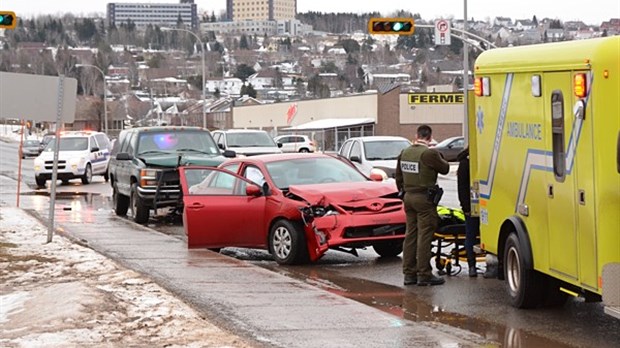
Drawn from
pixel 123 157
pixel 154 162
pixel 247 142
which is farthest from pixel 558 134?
pixel 247 142

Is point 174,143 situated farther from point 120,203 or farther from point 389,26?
point 389,26

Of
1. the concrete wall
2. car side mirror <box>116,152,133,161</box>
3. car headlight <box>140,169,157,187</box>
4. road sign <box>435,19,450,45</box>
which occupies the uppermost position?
the concrete wall

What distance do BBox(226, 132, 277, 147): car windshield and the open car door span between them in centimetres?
1998

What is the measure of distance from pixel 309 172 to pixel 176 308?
5802 mm

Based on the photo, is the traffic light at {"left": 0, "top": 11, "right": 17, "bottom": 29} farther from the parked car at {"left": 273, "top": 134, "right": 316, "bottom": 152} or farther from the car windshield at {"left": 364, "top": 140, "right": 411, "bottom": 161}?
the parked car at {"left": 273, "top": 134, "right": 316, "bottom": 152}

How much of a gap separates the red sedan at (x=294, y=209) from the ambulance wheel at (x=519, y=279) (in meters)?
3.43

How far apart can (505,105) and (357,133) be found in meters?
75.5

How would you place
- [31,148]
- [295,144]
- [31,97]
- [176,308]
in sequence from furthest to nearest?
[31,148]
[295,144]
[31,97]
[176,308]

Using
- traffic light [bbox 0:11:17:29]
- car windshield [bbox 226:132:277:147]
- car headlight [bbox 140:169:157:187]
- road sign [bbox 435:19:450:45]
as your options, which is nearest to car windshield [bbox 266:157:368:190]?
car headlight [bbox 140:169:157:187]

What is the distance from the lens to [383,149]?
1207 inches

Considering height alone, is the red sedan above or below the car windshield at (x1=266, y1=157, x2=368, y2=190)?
below

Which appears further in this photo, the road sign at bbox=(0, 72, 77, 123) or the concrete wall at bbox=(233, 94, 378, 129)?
the concrete wall at bbox=(233, 94, 378, 129)

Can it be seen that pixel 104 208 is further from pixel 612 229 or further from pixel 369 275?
pixel 612 229

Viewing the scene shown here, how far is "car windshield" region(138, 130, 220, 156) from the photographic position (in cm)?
2397
